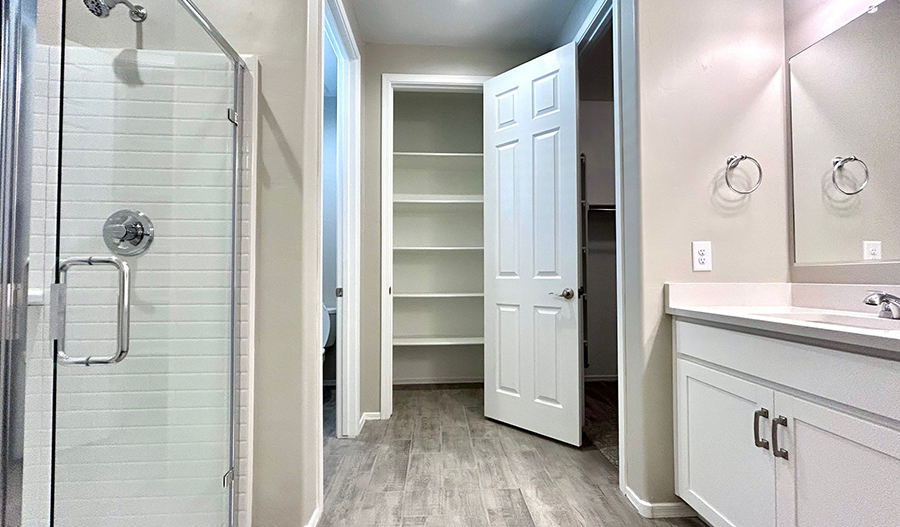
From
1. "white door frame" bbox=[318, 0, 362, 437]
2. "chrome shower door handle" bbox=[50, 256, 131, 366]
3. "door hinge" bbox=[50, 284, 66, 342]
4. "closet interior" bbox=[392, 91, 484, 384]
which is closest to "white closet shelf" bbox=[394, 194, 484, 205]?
"closet interior" bbox=[392, 91, 484, 384]

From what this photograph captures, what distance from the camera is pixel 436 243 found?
3.97 metres

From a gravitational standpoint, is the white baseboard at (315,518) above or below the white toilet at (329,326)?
below

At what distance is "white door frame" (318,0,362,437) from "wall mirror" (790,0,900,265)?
2.20 metres

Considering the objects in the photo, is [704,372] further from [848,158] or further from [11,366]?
[11,366]

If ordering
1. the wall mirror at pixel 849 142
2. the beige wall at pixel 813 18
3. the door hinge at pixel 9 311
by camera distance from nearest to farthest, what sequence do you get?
the door hinge at pixel 9 311, the wall mirror at pixel 849 142, the beige wall at pixel 813 18

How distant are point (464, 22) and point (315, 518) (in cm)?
284

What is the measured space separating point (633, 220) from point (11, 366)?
1891 mm

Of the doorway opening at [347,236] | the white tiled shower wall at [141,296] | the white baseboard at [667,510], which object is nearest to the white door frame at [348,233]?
the doorway opening at [347,236]

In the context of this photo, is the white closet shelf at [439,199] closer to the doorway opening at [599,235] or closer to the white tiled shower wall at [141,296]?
the doorway opening at [599,235]

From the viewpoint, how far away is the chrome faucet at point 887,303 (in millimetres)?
1297

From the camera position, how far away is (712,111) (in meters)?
1.84

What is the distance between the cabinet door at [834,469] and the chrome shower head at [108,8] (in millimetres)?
1921

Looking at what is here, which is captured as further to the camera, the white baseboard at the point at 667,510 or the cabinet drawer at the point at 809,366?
the white baseboard at the point at 667,510

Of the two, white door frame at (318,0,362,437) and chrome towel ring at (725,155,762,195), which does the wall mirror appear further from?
white door frame at (318,0,362,437)
